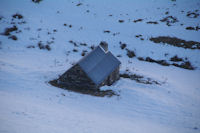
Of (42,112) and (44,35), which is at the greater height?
(44,35)

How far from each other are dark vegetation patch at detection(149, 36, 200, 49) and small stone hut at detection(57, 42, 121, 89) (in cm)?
1544

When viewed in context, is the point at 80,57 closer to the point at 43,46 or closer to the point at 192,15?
the point at 43,46

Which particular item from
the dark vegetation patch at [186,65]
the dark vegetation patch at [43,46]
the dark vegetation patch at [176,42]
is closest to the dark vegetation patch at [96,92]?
the dark vegetation patch at [43,46]

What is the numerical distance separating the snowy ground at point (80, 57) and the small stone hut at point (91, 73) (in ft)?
3.35

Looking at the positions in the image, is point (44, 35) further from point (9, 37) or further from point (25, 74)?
point (25, 74)

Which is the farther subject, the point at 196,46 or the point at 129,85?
the point at 196,46

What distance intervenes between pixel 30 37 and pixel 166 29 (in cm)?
2305

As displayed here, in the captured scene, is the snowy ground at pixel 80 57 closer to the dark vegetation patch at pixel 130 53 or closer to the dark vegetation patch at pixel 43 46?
the dark vegetation patch at pixel 43 46

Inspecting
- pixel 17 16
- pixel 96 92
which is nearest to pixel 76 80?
pixel 96 92

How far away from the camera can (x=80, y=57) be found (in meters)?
22.1

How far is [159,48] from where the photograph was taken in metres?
25.4

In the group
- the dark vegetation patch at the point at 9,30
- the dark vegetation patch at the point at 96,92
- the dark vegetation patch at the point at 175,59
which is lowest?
the dark vegetation patch at the point at 96,92

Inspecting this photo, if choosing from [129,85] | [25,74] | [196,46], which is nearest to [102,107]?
[129,85]

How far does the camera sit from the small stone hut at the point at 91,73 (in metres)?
12.9
